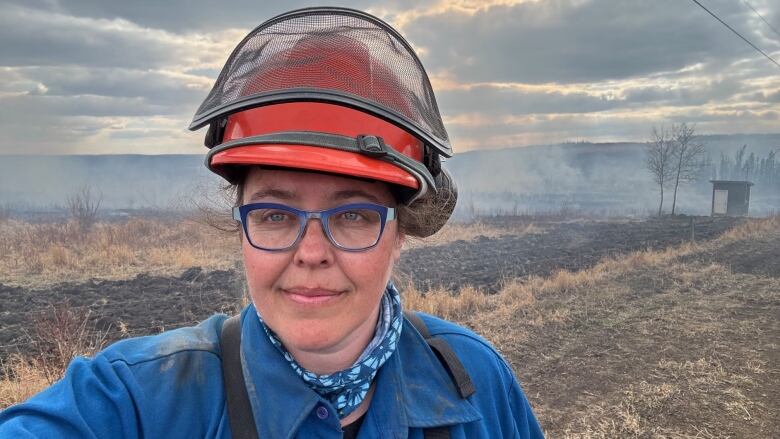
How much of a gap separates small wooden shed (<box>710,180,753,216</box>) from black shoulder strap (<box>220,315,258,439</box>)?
48.8 meters

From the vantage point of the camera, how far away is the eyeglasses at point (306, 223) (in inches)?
56.2

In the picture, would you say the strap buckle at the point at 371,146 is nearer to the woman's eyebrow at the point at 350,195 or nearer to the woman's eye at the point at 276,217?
the woman's eyebrow at the point at 350,195

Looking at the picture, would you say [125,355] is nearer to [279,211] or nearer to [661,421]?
[279,211]

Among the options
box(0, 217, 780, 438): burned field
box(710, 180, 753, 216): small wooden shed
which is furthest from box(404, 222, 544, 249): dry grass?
box(710, 180, 753, 216): small wooden shed

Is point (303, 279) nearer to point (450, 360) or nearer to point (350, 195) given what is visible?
point (350, 195)

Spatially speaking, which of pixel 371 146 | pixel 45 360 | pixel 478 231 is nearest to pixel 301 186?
pixel 371 146

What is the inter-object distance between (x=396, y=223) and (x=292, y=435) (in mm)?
668

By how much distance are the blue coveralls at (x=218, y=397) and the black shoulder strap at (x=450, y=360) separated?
0.02 meters

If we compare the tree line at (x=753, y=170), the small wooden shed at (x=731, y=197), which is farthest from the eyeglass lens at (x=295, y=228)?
the tree line at (x=753, y=170)

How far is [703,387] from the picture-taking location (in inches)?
241

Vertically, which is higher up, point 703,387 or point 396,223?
point 396,223

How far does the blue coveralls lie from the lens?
1232mm

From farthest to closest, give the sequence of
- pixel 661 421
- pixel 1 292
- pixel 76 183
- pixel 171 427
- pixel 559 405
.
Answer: pixel 76 183 < pixel 1 292 < pixel 559 405 < pixel 661 421 < pixel 171 427

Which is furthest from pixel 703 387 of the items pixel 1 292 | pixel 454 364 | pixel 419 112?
pixel 1 292
